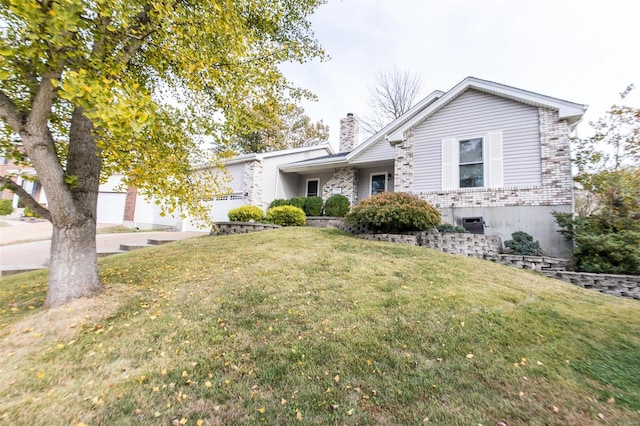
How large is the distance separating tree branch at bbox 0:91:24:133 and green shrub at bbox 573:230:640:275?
1063 centimetres

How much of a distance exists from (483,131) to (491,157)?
0.96 m

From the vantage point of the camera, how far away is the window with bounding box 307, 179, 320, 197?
602 inches

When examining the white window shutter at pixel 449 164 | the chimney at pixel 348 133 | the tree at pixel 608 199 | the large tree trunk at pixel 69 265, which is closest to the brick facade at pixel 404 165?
the white window shutter at pixel 449 164

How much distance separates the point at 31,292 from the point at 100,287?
5.14 feet

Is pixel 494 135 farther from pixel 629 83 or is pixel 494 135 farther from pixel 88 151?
pixel 88 151

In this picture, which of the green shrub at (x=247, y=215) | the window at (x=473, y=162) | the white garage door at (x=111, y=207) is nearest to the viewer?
the window at (x=473, y=162)

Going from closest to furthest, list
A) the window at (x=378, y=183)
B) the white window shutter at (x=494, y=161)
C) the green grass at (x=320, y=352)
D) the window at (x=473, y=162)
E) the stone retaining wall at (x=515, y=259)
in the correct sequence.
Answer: the green grass at (x=320, y=352) < the stone retaining wall at (x=515, y=259) < the white window shutter at (x=494, y=161) < the window at (x=473, y=162) < the window at (x=378, y=183)

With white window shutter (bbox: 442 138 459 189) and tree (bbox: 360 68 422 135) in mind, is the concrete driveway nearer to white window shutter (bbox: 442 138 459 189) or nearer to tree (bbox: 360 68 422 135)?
white window shutter (bbox: 442 138 459 189)

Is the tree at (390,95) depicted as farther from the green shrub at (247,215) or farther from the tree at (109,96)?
the tree at (109,96)

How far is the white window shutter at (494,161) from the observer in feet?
28.2

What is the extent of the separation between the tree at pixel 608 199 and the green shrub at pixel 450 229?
7.79ft

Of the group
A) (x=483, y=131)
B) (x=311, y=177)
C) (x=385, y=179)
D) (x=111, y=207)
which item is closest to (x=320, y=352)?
(x=483, y=131)

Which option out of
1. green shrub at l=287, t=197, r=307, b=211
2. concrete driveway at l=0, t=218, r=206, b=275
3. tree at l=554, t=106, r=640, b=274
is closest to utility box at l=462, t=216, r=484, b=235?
tree at l=554, t=106, r=640, b=274

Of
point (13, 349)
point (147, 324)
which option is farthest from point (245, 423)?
point (13, 349)
